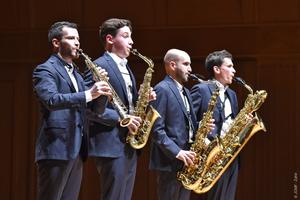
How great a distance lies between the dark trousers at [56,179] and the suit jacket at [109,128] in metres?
0.25

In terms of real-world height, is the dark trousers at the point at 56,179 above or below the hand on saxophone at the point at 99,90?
below

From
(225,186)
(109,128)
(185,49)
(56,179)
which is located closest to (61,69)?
(109,128)

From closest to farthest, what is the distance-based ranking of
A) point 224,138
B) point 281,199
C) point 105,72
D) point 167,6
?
point 105,72 → point 224,138 → point 281,199 → point 167,6

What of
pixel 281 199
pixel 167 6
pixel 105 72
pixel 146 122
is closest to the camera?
pixel 105 72

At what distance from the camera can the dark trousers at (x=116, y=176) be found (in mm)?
3754

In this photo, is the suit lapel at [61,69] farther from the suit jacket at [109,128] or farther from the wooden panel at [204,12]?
the wooden panel at [204,12]

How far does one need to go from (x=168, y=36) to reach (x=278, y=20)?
1.06m

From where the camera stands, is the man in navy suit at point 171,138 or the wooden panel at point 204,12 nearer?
Result: the man in navy suit at point 171,138

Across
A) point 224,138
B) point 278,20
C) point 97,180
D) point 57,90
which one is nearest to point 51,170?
point 57,90

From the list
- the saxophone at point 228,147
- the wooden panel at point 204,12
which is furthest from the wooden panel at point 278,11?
the saxophone at point 228,147

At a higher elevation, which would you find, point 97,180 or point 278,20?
point 278,20

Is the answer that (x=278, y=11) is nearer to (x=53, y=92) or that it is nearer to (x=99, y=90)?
(x=99, y=90)

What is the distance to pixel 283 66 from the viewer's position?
19.3 feet

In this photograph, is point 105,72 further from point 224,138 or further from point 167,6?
point 167,6
